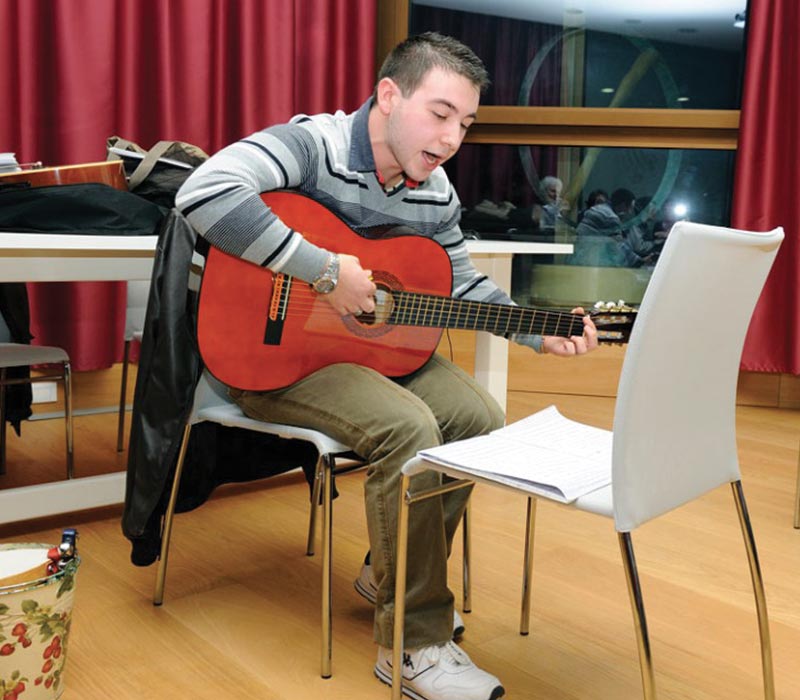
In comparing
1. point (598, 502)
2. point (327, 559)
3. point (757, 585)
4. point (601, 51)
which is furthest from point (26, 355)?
point (601, 51)

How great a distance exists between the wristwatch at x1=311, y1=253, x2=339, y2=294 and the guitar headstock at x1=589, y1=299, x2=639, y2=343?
46 centimetres

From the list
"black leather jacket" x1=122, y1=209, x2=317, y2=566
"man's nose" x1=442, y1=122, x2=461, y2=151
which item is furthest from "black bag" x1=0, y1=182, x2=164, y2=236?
"man's nose" x1=442, y1=122, x2=461, y2=151

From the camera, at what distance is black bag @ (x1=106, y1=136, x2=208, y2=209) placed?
2057 millimetres

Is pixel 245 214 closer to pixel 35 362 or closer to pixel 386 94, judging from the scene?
pixel 386 94

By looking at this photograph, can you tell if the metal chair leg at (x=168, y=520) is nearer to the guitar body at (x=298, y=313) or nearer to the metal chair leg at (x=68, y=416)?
the guitar body at (x=298, y=313)

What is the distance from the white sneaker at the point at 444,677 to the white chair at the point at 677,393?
0.09 metres

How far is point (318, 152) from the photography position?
151 centimetres

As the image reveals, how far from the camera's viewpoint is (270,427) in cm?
148

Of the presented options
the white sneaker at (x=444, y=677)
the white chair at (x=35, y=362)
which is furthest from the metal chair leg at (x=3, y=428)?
the white sneaker at (x=444, y=677)

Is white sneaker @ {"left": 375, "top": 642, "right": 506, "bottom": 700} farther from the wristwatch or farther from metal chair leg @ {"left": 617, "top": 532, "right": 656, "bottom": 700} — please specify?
the wristwatch

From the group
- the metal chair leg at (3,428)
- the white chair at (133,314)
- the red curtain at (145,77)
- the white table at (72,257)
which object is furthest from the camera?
the red curtain at (145,77)

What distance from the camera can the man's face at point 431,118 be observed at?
58.9 inches

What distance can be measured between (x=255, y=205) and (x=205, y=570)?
86cm

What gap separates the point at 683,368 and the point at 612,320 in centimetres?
43
